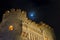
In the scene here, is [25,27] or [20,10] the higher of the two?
[20,10]

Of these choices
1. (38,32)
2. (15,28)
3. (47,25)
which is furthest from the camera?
(47,25)

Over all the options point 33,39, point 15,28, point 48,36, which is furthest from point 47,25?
point 15,28

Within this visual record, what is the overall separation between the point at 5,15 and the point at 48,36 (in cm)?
1035

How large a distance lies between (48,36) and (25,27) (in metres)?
7.49

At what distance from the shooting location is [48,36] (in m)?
42.5

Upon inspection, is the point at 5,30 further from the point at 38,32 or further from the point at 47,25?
the point at 47,25

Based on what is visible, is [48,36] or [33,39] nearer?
[33,39]

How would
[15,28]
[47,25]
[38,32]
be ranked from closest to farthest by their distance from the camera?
[15,28], [38,32], [47,25]

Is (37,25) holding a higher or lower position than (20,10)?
lower

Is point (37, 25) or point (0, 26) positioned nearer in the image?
point (0, 26)

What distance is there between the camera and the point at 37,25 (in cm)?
4078

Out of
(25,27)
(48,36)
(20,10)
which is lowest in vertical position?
(48,36)

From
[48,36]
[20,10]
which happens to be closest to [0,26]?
[20,10]

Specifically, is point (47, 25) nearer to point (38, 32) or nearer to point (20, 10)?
point (38, 32)
